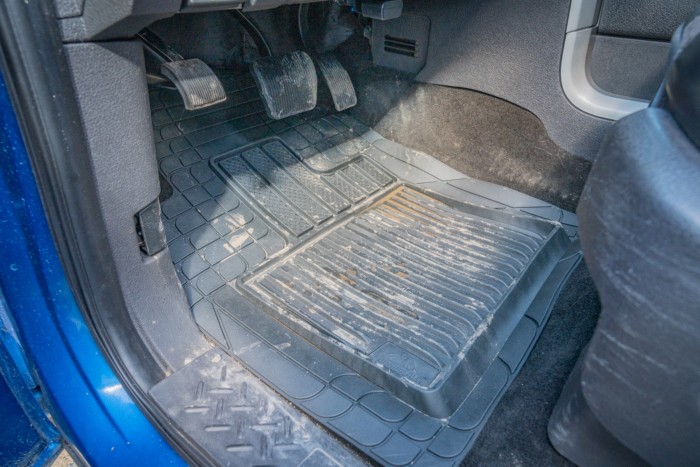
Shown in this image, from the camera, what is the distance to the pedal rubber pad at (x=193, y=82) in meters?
1.08

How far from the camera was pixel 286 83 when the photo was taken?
6.07ft

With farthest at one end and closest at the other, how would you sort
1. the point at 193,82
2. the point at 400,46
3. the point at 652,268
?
the point at 400,46 < the point at 193,82 < the point at 652,268

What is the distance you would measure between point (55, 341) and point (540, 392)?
3.44ft

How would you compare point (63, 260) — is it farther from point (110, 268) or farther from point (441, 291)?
point (441, 291)

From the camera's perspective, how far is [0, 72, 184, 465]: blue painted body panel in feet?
2.78

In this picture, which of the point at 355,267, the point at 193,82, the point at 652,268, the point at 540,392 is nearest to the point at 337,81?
the point at 355,267

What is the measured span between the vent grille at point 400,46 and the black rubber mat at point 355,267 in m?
0.35

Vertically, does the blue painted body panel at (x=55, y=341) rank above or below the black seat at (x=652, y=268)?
below

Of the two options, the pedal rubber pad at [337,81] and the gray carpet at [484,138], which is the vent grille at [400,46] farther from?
the pedal rubber pad at [337,81]

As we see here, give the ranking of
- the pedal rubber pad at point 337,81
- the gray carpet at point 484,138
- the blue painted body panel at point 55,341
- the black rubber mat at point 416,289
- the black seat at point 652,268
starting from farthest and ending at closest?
the pedal rubber pad at point 337,81
the gray carpet at point 484,138
the black rubber mat at point 416,289
the blue painted body panel at point 55,341
the black seat at point 652,268

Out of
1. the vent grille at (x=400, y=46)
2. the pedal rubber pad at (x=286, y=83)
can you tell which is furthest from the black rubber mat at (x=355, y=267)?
the vent grille at (x=400, y=46)

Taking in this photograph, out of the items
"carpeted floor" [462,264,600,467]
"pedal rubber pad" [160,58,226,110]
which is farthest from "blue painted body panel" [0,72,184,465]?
"carpeted floor" [462,264,600,467]

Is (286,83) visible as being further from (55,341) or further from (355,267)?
(55,341)

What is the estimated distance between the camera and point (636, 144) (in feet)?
1.99
